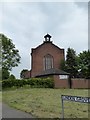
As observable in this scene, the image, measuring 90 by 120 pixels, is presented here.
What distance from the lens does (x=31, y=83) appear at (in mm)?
49531

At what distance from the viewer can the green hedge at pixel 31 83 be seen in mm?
48450

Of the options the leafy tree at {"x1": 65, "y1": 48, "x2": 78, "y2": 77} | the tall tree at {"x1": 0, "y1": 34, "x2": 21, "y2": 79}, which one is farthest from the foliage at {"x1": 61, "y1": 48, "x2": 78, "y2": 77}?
the tall tree at {"x1": 0, "y1": 34, "x2": 21, "y2": 79}

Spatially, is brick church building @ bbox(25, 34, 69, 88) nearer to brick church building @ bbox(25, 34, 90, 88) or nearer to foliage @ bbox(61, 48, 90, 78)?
brick church building @ bbox(25, 34, 90, 88)

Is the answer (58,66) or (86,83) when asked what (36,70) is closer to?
(58,66)

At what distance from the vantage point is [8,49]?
61031 millimetres

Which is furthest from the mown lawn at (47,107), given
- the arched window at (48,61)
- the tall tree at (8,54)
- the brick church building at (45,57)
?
the arched window at (48,61)

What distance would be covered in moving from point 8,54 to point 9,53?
30 cm

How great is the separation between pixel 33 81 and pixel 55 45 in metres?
25.7

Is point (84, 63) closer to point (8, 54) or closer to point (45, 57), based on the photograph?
point (45, 57)

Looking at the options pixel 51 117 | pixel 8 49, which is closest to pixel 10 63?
pixel 8 49

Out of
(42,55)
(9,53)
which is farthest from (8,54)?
(42,55)

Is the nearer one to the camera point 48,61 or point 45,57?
point 45,57

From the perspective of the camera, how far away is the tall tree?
59638 millimetres

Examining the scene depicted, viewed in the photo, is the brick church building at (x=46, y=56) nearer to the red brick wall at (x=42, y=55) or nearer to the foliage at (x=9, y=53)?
the red brick wall at (x=42, y=55)
